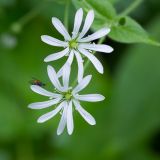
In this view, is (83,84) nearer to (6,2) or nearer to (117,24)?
(117,24)


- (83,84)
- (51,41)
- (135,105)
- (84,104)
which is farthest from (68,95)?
(135,105)

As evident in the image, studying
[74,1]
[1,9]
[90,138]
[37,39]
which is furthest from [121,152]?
[74,1]

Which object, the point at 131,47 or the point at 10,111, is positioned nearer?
the point at 10,111

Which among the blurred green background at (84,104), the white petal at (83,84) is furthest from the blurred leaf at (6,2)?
the white petal at (83,84)

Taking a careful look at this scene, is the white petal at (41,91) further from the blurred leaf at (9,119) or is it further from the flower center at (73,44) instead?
the blurred leaf at (9,119)

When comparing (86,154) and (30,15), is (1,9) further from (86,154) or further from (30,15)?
(86,154)

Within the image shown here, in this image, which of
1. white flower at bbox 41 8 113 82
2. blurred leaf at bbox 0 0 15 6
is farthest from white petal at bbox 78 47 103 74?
blurred leaf at bbox 0 0 15 6
